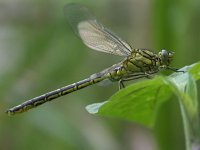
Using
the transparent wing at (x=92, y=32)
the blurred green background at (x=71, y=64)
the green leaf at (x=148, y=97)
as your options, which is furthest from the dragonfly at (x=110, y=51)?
the green leaf at (x=148, y=97)

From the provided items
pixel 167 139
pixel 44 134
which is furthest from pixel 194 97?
pixel 44 134

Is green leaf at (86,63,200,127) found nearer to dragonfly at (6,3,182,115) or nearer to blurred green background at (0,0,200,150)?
dragonfly at (6,3,182,115)

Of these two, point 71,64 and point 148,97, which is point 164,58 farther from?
point 71,64

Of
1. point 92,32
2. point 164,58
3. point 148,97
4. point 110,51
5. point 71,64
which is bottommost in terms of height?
point 148,97

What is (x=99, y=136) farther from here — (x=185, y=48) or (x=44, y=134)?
(x=185, y=48)

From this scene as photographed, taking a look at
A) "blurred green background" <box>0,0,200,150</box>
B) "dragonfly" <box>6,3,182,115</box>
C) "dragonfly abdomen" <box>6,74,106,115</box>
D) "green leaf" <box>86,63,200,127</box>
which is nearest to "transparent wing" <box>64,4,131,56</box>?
"dragonfly" <box>6,3,182,115</box>

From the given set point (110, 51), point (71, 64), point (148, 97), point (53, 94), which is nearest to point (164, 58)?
point (110, 51)

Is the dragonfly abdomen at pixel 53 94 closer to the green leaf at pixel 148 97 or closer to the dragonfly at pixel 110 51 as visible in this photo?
the dragonfly at pixel 110 51
